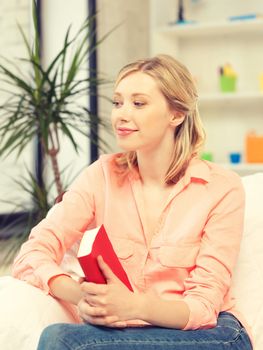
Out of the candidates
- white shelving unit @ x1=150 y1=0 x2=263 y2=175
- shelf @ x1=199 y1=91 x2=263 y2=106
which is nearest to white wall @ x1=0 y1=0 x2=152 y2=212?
white shelving unit @ x1=150 y1=0 x2=263 y2=175

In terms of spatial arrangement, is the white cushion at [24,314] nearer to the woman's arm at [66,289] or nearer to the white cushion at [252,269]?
the woman's arm at [66,289]

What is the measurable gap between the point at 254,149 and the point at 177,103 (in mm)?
1998

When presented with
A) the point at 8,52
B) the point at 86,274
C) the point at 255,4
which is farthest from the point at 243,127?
the point at 86,274

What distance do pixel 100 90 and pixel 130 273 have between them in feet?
7.08

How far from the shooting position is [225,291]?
149 centimetres

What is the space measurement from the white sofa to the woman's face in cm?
40

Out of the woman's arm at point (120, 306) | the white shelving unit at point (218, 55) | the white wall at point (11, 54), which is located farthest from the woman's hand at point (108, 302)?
the white shelving unit at point (218, 55)

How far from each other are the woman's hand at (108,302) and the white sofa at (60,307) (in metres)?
0.19

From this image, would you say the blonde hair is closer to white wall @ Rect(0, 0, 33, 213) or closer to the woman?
the woman

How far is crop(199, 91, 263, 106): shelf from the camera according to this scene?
346cm

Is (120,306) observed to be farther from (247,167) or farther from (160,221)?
(247,167)

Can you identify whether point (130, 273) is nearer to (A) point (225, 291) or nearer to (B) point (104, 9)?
(A) point (225, 291)

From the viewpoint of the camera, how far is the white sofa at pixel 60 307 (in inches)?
55.7

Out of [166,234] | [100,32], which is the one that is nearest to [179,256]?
[166,234]
